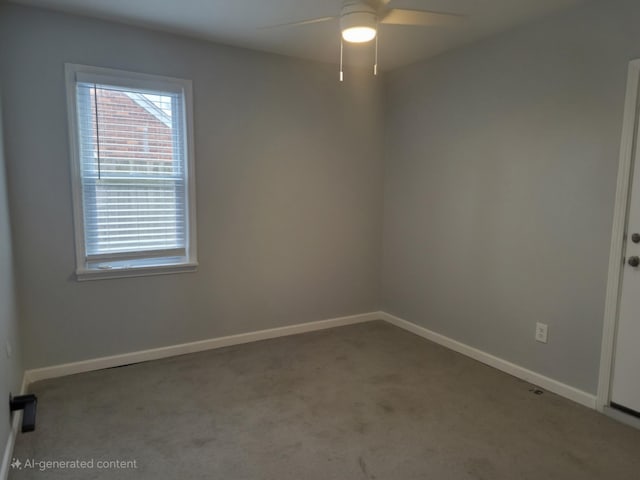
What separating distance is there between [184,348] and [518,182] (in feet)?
9.25

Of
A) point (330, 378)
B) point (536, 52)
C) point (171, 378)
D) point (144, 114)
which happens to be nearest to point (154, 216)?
point (144, 114)

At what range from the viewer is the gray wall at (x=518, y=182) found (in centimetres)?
256

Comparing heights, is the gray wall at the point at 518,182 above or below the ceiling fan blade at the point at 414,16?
below

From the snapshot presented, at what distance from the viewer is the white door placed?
2406 mm

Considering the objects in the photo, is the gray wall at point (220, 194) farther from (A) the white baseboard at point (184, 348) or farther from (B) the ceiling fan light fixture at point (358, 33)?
(B) the ceiling fan light fixture at point (358, 33)

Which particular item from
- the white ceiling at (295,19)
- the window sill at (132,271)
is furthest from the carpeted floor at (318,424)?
the white ceiling at (295,19)

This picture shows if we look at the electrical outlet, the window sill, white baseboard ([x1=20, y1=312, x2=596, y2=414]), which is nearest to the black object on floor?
white baseboard ([x1=20, y1=312, x2=596, y2=414])

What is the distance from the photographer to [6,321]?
2.30 metres

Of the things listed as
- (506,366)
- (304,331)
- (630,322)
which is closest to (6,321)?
(304,331)

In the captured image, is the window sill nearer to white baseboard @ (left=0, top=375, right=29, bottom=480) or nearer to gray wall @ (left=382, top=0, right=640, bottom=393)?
white baseboard @ (left=0, top=375, right=29, bottom=480)

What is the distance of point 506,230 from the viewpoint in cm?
311

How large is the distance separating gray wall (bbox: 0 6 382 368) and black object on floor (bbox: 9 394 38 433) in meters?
0.72

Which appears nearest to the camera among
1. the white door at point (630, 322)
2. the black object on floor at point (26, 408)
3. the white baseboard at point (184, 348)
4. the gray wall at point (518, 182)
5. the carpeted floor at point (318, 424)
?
the carpeted floor at point (318, 424)

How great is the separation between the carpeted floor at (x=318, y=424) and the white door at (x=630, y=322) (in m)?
0.20
